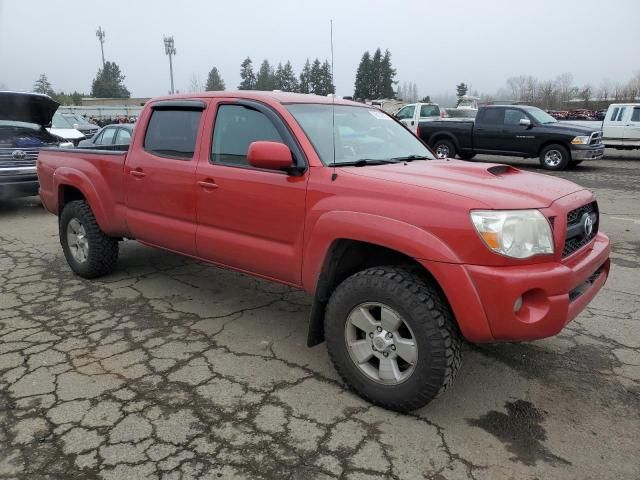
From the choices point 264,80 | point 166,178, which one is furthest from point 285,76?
point 166,178

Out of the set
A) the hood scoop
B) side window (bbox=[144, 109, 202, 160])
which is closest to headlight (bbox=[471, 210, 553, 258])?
the hood scoop

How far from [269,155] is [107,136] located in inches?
371

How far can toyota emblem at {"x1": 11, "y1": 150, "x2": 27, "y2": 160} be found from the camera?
830 cm

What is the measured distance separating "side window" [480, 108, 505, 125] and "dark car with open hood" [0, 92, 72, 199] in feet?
37.0

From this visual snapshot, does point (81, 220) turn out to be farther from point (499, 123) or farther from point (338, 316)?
point (499, 123)

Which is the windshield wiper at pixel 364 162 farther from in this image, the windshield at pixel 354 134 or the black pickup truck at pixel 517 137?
the black pickup truck at pixel 517 137

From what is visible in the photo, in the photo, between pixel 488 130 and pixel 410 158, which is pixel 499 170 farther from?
pixel 488 130

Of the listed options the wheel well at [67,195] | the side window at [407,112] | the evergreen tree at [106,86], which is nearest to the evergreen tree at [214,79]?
the evergreen tree at [106,86]

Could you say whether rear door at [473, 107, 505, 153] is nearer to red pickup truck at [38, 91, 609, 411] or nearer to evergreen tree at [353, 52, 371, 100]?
red pickup truck at [38, 91, 609, 411]

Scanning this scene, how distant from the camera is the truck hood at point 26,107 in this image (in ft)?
26.4

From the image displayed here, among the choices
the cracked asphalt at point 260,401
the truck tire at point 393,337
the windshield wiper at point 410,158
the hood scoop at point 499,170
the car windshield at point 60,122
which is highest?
the car windshield at point 60,122

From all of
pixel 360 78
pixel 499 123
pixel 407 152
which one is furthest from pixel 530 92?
pixel 407 152

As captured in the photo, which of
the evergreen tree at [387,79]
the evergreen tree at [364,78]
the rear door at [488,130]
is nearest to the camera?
the rear door at [488,130]

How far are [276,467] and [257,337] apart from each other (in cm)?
145
